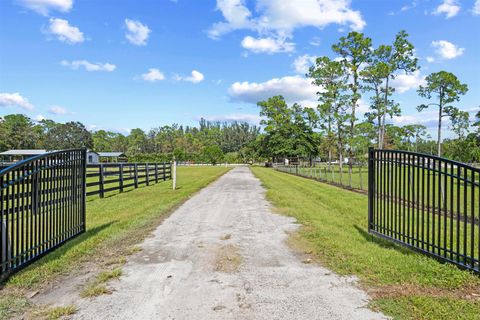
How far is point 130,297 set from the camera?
346 cm

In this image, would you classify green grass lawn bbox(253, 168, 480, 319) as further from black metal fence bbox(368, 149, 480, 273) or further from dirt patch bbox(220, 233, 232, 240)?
dirt patch bbox(220, 233, 232, 240)

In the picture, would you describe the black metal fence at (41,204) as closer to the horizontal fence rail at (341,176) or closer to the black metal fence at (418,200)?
the black metal fence at (418,200)

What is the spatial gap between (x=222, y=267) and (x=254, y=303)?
46.7 inches

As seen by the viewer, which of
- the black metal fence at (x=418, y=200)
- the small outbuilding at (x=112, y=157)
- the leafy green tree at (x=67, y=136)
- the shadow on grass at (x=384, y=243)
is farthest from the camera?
the leafy green tree at (x=67, y=136)

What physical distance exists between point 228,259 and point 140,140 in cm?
11717

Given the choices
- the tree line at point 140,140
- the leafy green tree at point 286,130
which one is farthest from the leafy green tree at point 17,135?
the leafy green tree at point 286,130

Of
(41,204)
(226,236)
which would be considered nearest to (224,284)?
(226,236)

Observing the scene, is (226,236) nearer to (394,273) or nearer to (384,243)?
(384,243)

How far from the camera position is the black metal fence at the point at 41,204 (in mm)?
4188

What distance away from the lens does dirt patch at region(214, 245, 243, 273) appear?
440 cm

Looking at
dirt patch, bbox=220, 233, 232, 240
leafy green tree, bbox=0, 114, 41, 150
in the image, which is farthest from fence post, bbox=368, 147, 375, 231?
leafy green tree, bbox=0, 114, 41, 150

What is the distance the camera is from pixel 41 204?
5.15 meters

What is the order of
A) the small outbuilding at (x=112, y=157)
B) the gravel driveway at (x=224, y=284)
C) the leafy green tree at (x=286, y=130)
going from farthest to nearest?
the small outbuilding at (x=112, y=157), the leafy green tree at (x=286, y=130), the gravel driveway at (x=224, y=284)

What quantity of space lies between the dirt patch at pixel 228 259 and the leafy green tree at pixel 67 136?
95.4 metres
